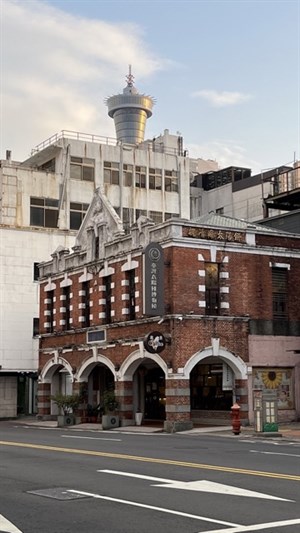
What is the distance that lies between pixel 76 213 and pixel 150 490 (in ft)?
154

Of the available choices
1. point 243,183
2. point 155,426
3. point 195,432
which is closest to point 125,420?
point 155,426

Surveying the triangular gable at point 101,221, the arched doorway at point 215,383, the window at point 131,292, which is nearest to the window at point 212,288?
the arched doorway at point 215,383

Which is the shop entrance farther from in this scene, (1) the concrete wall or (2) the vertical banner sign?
(1) the concrete wall

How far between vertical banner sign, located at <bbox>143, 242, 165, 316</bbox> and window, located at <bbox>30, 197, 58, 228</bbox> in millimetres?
23663

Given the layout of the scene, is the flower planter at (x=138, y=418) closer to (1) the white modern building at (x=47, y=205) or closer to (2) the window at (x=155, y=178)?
(1) the white modern building at (x=47, y=205)

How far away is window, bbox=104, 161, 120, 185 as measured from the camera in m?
60.3

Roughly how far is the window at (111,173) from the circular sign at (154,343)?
89.5 feet

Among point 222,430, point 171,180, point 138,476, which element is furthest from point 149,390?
point 138,476

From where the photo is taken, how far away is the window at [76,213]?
5881cm

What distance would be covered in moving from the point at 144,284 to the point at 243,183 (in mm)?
39389

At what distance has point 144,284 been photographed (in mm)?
34969

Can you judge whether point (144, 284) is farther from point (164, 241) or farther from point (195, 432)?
point (195, 432)

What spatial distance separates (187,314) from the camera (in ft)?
115

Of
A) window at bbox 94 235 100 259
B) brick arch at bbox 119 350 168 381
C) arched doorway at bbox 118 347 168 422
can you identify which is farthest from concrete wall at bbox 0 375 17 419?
brick arch at bbox 119 350 168 381
